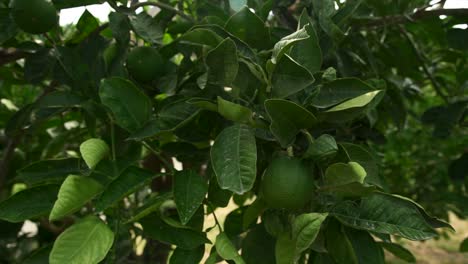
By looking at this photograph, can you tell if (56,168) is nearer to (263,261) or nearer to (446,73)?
(263,261)

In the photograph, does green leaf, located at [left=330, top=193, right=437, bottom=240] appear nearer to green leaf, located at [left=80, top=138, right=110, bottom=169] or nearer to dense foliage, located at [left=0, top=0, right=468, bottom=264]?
dense foliage, located at [left=0, top=0, right=468, bottom=264]

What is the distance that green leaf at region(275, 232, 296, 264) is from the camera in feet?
2.36

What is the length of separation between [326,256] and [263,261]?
115 mm

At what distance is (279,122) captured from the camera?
2.45 feet

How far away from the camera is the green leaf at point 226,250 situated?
0.74 m

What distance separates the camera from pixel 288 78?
765 mm

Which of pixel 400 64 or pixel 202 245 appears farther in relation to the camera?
pixel 400 64

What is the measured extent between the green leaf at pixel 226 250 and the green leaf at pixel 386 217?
0.16m

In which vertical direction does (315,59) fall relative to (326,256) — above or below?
above

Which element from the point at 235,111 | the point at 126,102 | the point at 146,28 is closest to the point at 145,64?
the point at 146,28

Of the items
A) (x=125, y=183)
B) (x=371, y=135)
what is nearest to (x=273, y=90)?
(x=125, y=183)

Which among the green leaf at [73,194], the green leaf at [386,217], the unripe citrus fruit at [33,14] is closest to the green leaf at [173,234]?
the green leaf at [73,194]

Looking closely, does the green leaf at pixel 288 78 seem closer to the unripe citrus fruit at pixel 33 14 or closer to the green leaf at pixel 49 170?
the green leaf at pixel 49 170

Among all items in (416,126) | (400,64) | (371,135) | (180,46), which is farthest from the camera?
(416,126)
